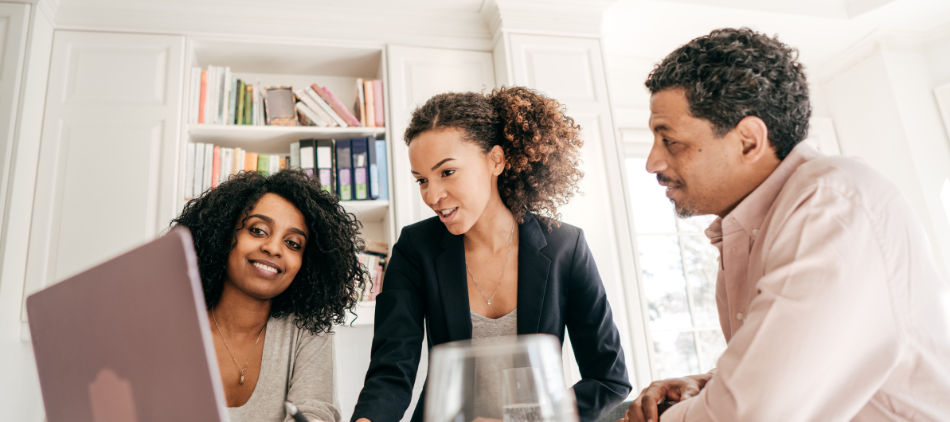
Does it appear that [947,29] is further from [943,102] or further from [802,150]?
[802,150]

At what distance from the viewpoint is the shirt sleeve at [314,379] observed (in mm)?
1194

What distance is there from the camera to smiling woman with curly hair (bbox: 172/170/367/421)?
127 centimetres

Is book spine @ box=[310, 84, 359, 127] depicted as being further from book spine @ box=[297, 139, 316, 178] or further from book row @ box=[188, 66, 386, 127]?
book spine @ box=[297, 139, 316, 178]

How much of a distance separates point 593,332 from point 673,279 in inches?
85.1

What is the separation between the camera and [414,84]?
2.61 metres

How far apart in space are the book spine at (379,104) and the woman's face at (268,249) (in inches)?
48.3

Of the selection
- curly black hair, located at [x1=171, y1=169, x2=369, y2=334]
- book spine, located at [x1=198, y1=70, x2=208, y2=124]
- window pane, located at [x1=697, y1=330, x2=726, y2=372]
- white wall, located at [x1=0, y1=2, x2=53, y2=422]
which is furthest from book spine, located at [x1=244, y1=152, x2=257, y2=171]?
window pane, located at [x1=697, y1=330, x2=726, y2=372]

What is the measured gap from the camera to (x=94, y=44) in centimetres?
237

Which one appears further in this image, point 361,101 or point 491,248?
point 361,101

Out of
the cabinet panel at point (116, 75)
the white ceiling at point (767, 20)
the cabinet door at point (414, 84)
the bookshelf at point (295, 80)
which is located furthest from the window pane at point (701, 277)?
the cabinet panel at point (116, 75)

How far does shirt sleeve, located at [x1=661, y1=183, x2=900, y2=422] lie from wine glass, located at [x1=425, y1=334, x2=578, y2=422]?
1.26 ft

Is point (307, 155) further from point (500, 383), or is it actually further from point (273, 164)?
point (500, 383)

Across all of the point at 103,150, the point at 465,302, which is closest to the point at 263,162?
the point at 103,150

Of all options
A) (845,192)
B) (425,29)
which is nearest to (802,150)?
(845,192)
